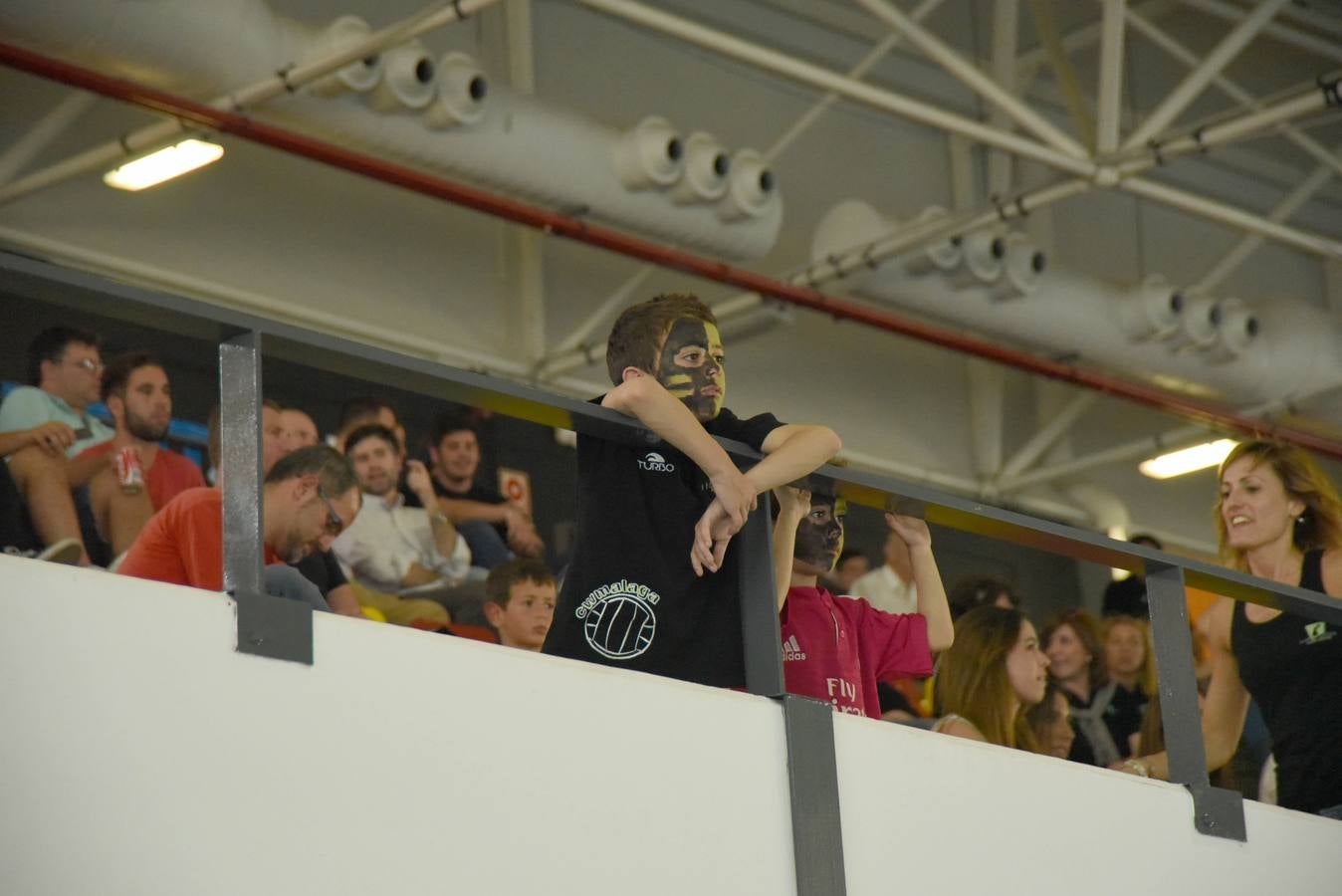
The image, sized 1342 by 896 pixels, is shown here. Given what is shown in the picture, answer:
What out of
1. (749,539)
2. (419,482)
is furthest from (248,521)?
(419,482)

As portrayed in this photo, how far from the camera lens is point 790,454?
2.95 metres

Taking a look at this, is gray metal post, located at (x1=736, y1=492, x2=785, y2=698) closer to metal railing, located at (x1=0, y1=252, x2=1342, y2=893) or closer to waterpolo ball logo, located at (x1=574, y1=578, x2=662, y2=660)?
metal railing, located at (x1=0, y1=252, x2=1342, y2=893)

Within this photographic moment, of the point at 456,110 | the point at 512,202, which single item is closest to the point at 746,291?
the point at 512,202

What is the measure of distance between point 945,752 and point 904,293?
493cm

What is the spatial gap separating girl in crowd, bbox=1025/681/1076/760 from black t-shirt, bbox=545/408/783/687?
2159 mm

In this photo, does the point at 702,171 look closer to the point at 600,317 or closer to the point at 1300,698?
the point at 600,317

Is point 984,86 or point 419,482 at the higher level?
point 984,86

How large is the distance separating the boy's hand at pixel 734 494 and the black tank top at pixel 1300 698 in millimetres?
1734

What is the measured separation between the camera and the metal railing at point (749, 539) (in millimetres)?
2363

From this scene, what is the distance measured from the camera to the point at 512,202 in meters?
6.92

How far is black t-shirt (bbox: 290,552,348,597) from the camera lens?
4.06m

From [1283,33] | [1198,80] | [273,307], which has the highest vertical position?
[1283,33]

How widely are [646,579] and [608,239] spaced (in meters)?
4.28

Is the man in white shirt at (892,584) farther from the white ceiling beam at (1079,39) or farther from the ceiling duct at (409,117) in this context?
the white ceiling beam at (1079,39)
